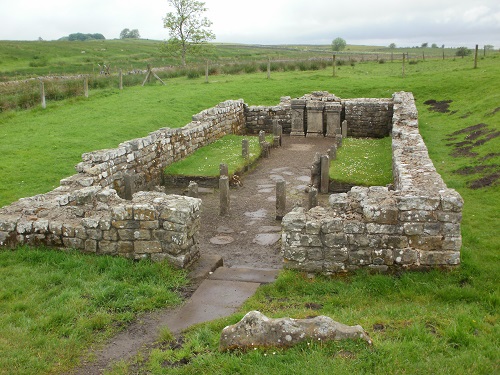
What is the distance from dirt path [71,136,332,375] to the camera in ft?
20.1

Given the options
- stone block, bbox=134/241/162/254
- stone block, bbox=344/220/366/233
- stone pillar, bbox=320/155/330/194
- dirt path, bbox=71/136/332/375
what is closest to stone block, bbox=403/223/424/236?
stone block, bbox=344/220/366/233

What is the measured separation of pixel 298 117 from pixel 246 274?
51.2 ft

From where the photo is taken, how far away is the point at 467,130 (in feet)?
61.8

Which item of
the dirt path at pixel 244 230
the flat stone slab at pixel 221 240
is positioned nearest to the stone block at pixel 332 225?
the dirt path at pixel 244 230

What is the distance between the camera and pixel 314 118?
22781 mm

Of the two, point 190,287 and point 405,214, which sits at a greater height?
Result: point 405,214

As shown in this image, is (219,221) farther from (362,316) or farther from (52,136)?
Answer: (52,136)

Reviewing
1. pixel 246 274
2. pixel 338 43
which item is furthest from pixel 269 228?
pixel 338 43

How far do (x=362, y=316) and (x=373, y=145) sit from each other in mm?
14175

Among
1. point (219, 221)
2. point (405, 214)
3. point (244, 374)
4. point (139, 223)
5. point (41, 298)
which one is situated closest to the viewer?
point (244, 374)

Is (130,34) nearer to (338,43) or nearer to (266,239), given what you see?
(338,43)

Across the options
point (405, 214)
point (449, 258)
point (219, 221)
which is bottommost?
point (219, 221)

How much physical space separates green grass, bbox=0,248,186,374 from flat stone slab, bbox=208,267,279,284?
0.70m

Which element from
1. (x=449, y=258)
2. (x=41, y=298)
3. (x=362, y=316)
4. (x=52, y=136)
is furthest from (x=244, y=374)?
(x=52, y=136)
